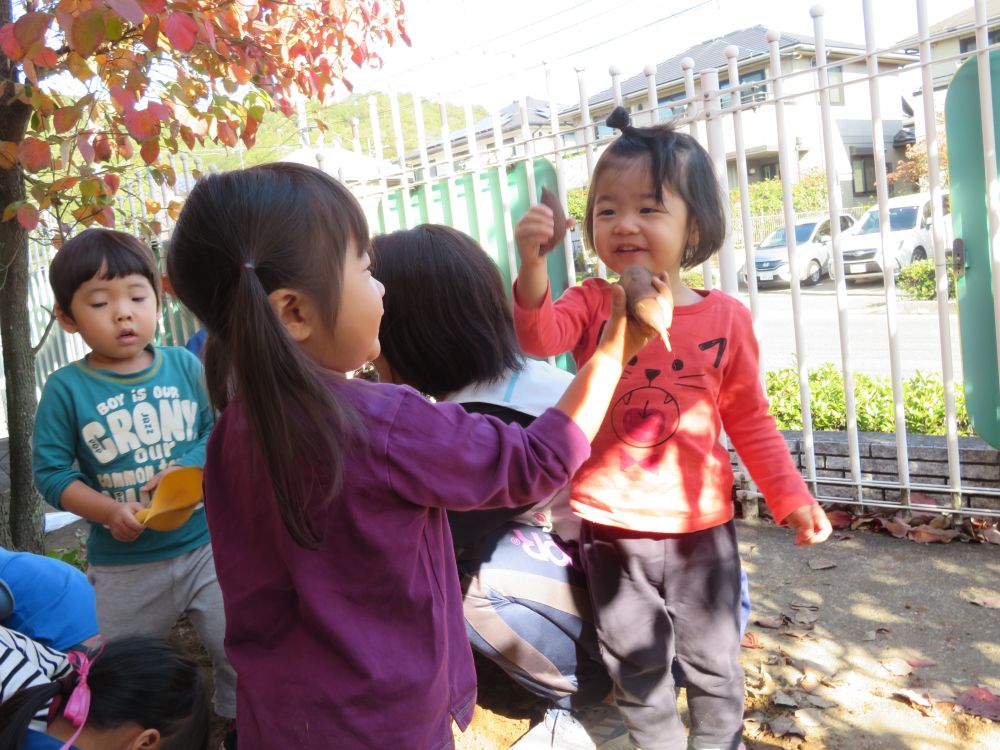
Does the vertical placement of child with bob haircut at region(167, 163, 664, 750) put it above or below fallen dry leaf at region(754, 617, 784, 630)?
above

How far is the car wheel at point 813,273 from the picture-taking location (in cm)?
2250

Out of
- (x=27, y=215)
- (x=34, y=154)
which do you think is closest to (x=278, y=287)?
(x=34, y=154)

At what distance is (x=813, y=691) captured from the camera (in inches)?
95.9

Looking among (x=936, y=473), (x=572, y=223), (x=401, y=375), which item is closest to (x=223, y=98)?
(x=401, y=375)

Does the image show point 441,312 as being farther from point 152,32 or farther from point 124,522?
point 152,32

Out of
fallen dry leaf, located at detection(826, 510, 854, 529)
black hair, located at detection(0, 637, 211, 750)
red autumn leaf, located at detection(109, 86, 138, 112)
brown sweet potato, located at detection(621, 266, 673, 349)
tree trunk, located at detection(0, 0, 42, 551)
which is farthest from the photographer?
tree trunk, located at detection(0, 0, 42, 551)

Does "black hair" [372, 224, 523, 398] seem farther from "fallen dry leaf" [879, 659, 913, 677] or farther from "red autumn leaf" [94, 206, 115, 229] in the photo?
"red autumn leaf" [94, 206, 115, 229]

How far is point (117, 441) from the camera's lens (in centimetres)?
247

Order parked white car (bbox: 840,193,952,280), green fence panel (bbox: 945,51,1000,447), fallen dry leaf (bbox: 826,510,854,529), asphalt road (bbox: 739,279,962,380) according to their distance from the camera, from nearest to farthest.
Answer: green fence panel (bbox: 945,51,1000,447), fallen dry leaf (bbox: 826,510,854,529), asphalt road (bbox: 739,279,962,380), parked white car (bbox: 840,193,952,280)

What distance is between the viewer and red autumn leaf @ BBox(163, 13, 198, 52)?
264 centimetres

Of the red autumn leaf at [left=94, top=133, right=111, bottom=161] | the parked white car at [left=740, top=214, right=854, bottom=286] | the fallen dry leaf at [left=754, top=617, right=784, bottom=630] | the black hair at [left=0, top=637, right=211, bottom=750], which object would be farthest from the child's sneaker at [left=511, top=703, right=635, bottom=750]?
the parked white car at [left=740, top=214, right=854, bottom=286]

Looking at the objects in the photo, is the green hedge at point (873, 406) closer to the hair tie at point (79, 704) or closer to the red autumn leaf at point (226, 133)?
the red autumn leaf at point (226, 133)

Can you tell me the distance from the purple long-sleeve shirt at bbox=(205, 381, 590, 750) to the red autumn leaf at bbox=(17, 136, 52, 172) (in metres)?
2.34

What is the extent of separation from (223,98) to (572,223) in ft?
9.09
